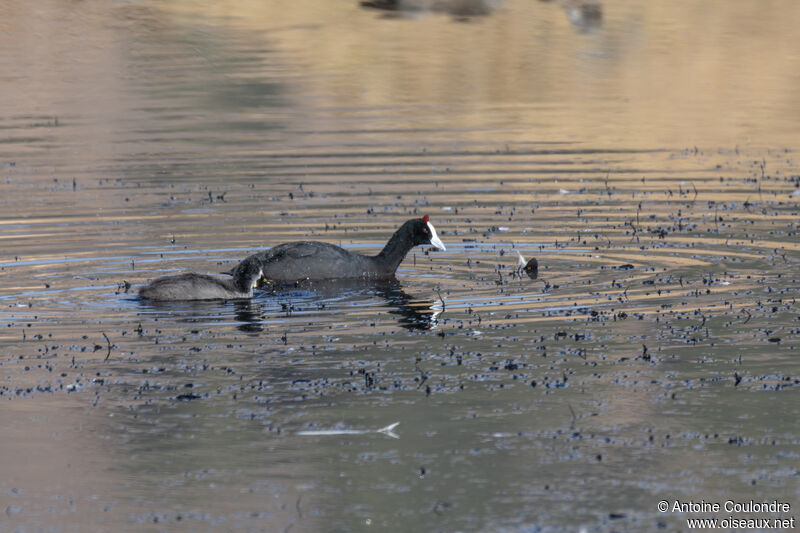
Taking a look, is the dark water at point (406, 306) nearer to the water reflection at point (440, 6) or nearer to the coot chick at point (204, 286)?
the coot chick at point (204, 286)

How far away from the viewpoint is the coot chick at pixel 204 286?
16.8 meters

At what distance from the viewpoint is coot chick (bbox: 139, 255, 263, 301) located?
55.0ft

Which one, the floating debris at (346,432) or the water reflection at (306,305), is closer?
the floating debris at (346,432)

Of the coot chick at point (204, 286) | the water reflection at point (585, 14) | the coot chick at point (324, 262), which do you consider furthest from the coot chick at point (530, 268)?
the water reflection at point (585, 14)

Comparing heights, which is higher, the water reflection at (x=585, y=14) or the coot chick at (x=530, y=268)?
the water reflection at (x=585, y=14)

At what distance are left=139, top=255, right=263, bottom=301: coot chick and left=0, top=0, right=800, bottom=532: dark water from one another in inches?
9.2

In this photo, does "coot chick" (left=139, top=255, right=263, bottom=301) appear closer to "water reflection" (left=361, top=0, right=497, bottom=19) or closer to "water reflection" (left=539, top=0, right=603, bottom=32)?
"water reflection" (left=539, top=0, right=603, bottom=32)

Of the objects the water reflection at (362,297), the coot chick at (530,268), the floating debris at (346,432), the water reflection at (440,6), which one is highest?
the water reflection at (440,6)

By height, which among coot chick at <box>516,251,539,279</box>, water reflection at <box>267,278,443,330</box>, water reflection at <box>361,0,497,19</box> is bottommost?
water reflection at <box>267,278,443,330</box>

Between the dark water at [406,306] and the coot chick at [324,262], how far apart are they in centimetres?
43

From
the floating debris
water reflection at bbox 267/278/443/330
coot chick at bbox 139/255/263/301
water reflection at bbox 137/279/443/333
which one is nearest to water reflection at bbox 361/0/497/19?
water reflection at bbox 267/278/443/330

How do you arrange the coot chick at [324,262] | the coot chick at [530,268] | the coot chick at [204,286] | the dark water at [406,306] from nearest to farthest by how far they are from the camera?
the dark water at [406,306] < the coot chick at [204,286] < the coot chick at [530,268] < the coot chick at [324,262]

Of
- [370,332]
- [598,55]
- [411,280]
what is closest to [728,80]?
[598,55]

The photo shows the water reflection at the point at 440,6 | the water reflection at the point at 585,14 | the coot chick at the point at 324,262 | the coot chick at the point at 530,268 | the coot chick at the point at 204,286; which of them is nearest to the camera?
the coot chick at the point at 204,286
